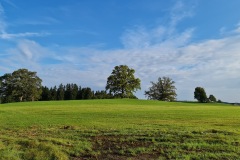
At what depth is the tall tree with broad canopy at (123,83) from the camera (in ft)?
291

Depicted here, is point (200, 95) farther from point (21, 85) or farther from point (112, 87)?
point (21, 85)

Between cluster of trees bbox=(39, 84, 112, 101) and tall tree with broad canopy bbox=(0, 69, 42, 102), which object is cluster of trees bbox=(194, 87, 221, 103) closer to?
cluster of trees bbox=(39, 84, 112, 101)

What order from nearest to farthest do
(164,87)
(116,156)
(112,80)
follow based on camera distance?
(116,156) → (112,80) → (164,87)

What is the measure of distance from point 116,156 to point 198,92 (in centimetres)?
11157

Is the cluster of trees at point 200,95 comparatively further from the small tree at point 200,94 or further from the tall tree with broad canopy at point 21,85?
the tall tree with broad canopy at point 21,85

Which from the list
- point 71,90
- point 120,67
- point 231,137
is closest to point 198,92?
point 120,67

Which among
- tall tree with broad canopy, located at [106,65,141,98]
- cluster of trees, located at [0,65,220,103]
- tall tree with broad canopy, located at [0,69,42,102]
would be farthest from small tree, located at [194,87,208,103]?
tall tree with broad canopy, located at [0,69,42,102]

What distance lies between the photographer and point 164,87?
11481 centimetres

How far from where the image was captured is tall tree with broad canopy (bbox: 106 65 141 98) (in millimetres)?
88562

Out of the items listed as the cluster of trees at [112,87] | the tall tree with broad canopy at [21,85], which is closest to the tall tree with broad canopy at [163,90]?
the cluster of trees at [112,87]

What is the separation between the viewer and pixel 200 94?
4545 inches

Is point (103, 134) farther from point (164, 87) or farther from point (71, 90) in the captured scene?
point (71, 90)

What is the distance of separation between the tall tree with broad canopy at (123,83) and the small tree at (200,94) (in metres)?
36.8

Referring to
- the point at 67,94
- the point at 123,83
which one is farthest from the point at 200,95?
the point at 67,94
